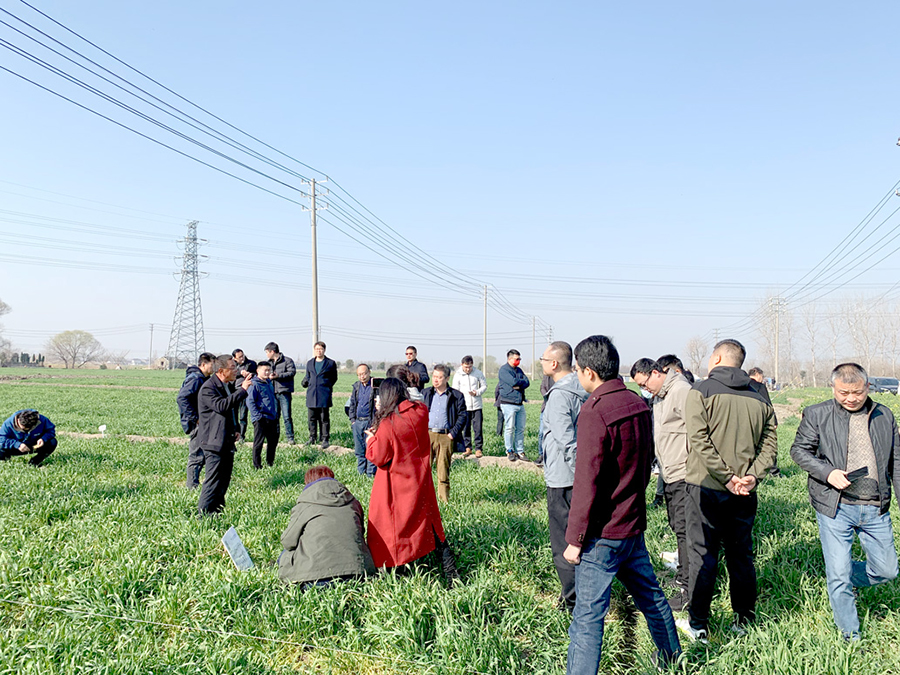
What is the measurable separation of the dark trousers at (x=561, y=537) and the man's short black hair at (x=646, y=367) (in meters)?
1.81

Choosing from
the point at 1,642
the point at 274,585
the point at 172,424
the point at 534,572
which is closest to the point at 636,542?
the point at 534,572

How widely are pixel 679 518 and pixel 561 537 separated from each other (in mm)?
Answer: 1224

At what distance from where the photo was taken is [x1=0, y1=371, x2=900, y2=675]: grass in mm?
3521

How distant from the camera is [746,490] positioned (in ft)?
12.8

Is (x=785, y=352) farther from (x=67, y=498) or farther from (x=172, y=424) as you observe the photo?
(x=67, y=498)

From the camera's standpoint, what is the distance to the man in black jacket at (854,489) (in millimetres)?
3797

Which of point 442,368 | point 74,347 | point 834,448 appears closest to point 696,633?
point 834,448

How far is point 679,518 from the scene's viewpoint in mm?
4969

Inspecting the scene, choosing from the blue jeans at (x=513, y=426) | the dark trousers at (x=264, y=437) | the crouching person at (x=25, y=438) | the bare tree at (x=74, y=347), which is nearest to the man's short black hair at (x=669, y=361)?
the blue jeans at (x=513, y=426)

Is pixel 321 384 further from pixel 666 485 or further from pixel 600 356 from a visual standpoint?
pixel 600 356

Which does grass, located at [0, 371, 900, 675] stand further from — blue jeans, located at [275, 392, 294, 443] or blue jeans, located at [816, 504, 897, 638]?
blue jeans, located at [275, 392, 294, 443]

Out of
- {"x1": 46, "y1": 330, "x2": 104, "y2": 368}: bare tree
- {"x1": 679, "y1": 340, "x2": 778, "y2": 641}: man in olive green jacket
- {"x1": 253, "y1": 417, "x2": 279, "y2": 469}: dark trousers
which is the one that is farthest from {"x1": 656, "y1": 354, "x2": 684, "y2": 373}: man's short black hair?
{"x1": 46, "y1": 330, "x2": 104, "y2": 368}: bare tree

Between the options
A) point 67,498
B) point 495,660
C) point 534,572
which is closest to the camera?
point 495,660

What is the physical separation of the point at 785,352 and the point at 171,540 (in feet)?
278
